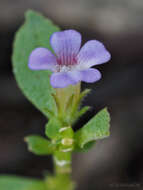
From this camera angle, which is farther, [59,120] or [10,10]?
[10,10]

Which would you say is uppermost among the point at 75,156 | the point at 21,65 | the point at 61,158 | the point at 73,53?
the point at 73,53

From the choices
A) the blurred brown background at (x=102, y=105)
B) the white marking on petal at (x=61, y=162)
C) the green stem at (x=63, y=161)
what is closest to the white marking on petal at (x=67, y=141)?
the green stem at (x=63, y=161)

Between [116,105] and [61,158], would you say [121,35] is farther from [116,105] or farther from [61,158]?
[61,158]

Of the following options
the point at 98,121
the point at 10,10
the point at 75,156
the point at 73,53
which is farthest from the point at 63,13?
the point at 98,121

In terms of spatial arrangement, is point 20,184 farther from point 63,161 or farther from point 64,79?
point 64,79

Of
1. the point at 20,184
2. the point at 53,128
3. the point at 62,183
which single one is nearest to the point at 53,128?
the point at 53,128

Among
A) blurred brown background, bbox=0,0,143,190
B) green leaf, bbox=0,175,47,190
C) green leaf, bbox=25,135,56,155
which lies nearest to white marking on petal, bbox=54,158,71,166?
green leaf, bbox=25,135,56,155

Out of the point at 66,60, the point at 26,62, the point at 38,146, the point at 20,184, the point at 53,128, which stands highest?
the point at 66,60
